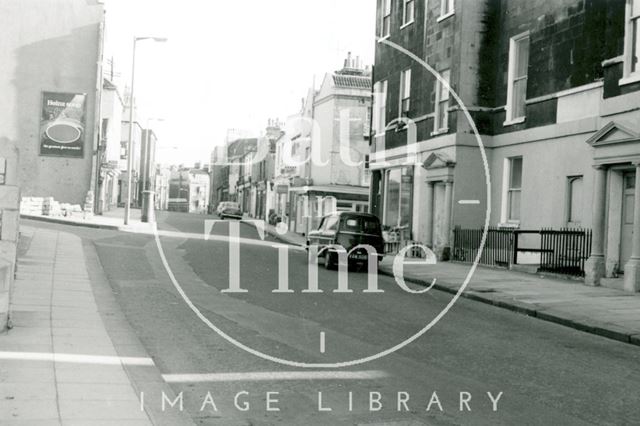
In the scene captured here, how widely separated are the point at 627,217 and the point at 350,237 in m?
7.37

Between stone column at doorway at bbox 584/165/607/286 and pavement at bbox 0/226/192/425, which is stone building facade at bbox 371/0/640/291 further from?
pavement at bbox 0/226/192/425

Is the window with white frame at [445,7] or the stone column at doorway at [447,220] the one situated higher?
the window with white frame at [445,7]

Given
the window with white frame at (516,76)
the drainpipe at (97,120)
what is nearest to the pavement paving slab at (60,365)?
the window with white frame at (516,76)

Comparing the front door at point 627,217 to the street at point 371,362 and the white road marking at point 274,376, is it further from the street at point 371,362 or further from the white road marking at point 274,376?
the white road marking at point 274,376

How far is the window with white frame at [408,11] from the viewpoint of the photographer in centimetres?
2830

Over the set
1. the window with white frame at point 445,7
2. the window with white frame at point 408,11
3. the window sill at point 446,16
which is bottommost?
the window sill at point 446,16

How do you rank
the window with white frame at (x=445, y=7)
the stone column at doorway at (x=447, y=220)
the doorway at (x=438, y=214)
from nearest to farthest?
the stone column at doorway at (x=447, y=220), the doorway at (x=438, y=214), the window with white frame at (x=445, y=7)

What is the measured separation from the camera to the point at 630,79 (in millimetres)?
15594

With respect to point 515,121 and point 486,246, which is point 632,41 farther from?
point 486,246

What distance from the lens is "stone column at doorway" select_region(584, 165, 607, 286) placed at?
16.1 metres

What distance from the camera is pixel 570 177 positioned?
63.0 feet

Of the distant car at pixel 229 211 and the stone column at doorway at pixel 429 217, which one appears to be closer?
the stone column at doorway at pixel 429 217

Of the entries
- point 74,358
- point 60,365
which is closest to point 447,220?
point 74,358

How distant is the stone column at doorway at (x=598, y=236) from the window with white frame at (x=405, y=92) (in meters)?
12.6
